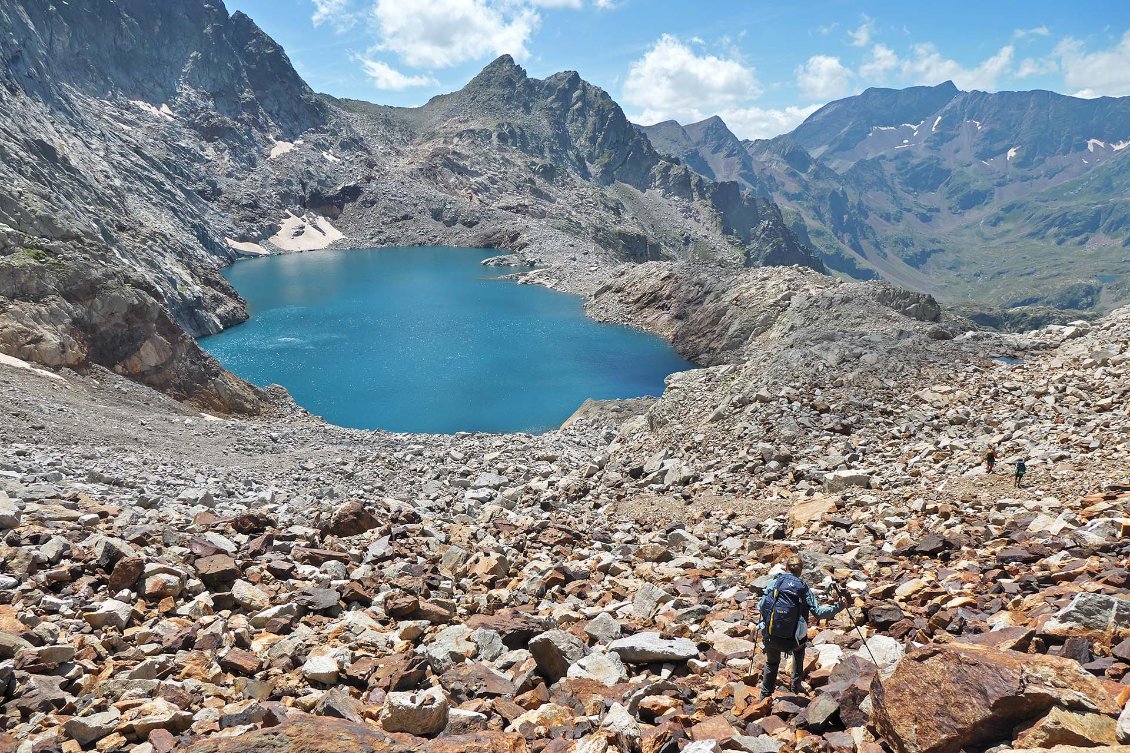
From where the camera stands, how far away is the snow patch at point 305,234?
171000mm

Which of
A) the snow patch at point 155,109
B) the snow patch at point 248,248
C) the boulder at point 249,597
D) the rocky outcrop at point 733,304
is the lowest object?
the boulder at point 249,597

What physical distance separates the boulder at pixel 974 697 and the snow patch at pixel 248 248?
16626 centimetres

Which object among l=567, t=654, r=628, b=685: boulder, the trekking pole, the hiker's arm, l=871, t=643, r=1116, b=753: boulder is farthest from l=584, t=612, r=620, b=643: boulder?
l=871, t=643, r=1116, b=753: boulder

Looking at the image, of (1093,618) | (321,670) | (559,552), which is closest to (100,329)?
(559,552)

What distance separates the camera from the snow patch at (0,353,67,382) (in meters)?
29.2

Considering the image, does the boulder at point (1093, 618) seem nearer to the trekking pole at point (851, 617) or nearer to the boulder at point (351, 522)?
the trekking pole at point (851, 617)

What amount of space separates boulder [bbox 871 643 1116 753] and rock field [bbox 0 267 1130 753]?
0.02 meters

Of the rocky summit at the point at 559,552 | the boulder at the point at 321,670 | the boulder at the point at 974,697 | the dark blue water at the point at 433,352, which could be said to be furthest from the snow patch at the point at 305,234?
the boulder at the point at 974,697

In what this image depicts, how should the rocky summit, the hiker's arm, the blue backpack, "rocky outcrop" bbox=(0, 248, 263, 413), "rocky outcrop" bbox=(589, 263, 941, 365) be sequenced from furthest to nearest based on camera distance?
A: 1. "rocky outcrop" bbox=(589, 263, 941, 365)
2. "rocky outcrop" bbox=(0, 248, 263, 413)
3. the hiker's arm
4. the blue backpack
5. the rocky summit

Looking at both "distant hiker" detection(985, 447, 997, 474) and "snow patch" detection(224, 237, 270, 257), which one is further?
"snow patch" detection(224, 237, 270, 257)

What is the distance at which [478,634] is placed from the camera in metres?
10.1

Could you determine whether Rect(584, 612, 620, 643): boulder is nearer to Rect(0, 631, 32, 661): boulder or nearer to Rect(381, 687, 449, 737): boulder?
Rect(381, 687, 449, 737): boulder

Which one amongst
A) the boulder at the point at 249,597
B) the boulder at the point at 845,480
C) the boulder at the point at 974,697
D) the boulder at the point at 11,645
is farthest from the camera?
the boulder at the point at 845,480

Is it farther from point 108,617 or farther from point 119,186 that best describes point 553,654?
point 119,186
